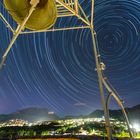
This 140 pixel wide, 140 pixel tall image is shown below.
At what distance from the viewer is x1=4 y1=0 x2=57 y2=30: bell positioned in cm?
435

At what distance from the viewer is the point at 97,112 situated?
7719cm

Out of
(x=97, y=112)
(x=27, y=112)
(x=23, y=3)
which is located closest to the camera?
(x=23, y=3)

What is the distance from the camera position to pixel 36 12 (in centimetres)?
478

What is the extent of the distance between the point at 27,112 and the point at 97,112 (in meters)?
92.1

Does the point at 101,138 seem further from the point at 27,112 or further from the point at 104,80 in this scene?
the point at 27,112

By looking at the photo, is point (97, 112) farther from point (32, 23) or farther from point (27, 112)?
point (27, 112)

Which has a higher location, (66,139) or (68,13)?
(68,13)

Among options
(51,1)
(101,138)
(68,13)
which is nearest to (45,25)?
(51,1)

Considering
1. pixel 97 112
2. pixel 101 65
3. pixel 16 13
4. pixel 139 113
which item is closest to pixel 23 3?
pixel 16 13

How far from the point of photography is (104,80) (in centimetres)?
500

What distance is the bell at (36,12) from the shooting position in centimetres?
435

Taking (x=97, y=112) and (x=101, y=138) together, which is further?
(x=97, y=112)

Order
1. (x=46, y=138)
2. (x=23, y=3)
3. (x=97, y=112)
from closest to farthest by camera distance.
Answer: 1. (x=23, y=3)
2. (x=46, y=138)
3. (x=97, y=112)

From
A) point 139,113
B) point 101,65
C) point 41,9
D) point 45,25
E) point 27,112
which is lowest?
point 101,65
